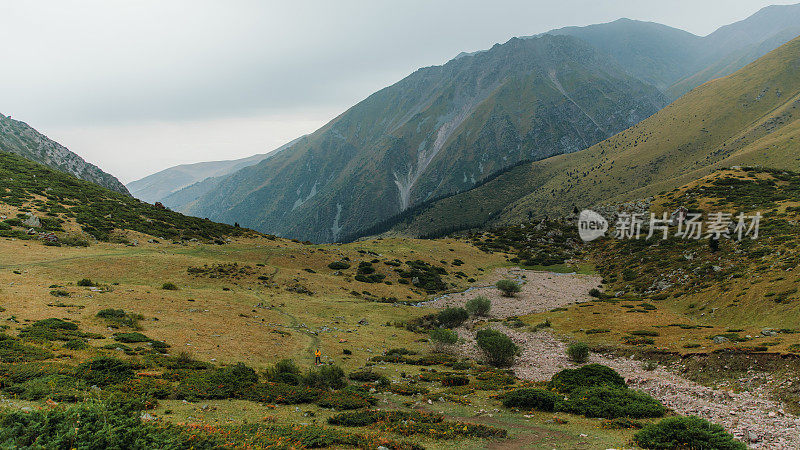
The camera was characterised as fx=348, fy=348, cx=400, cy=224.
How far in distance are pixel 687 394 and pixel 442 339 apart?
715 inches

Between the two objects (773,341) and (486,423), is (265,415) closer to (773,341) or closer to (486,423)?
(486,423)

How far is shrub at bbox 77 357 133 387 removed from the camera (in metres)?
14.4

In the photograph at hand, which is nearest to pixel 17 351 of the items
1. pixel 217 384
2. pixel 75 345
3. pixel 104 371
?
pixel 75 345

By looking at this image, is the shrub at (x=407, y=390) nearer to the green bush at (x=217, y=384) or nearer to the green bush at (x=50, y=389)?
the green bush at (x=217, y=384)

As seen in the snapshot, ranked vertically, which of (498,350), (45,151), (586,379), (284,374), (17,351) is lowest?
(498,350)

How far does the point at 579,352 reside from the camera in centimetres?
2819

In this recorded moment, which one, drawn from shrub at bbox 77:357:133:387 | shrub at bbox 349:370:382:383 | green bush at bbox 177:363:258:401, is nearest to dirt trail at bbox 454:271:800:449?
shrub at bbox 349:370:382:383

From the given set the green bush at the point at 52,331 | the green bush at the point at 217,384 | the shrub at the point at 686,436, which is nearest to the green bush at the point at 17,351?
the green bush at the point at 52,331

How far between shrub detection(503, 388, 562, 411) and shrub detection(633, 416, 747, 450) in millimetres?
4983

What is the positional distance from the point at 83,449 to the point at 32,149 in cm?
18985

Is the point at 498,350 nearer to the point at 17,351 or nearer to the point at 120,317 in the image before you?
the point at 120,317

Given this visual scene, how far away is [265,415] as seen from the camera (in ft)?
48.0

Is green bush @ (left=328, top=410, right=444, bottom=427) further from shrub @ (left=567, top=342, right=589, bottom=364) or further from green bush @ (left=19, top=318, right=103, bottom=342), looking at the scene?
shrub @ (left=567, top=342, right=589, bottom=364)

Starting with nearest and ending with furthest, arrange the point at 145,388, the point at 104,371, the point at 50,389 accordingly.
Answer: the point at 50,389 < the point at 145,388 < the point at 104,371
